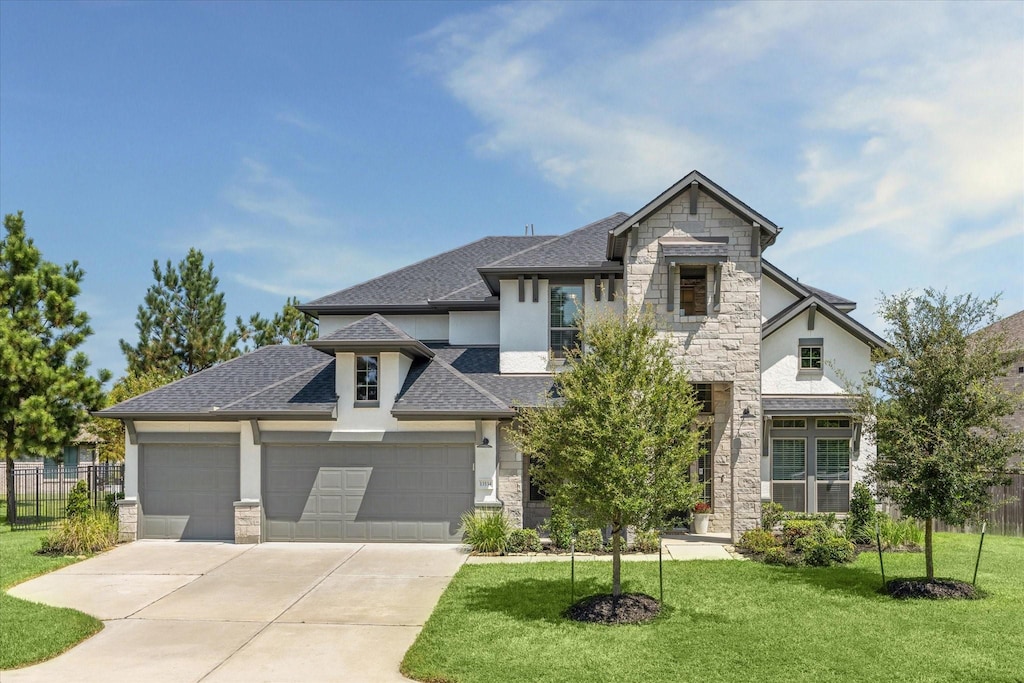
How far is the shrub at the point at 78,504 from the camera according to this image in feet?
59.5

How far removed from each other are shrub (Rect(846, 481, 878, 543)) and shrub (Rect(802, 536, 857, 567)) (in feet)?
7.10

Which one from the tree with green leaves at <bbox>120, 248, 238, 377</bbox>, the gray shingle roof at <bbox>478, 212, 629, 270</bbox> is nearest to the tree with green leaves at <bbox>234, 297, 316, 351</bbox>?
the tree with green leaves at <bbox>120, 248, 238, 377</bbox>

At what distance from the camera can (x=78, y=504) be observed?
59.9 feet

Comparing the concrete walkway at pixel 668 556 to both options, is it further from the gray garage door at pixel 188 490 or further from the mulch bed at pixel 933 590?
the gray garage door at pixel 188 490

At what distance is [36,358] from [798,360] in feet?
76.1

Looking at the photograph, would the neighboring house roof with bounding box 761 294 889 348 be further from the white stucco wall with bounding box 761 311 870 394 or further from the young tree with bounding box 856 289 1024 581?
the young tree with bounding box 856 289 1024 581

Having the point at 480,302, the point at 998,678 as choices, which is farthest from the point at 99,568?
the point at 998,678

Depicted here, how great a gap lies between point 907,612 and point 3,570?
58.3 feet

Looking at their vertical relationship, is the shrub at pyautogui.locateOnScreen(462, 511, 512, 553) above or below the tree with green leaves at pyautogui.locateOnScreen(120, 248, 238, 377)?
below

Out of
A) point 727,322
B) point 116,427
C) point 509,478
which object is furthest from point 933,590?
point 116,427

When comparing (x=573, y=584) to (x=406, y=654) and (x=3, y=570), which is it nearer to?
(x=406, y=654)

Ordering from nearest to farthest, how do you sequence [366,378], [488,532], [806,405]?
[488,532] < [366,378] < [806,405]

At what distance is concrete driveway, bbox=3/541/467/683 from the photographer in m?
9.63

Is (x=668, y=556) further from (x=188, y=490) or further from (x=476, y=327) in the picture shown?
(x=188, y=490)
